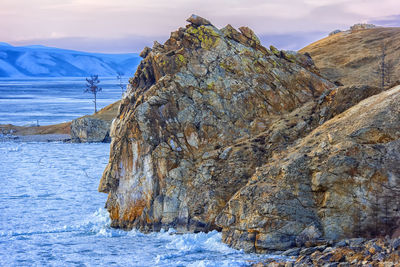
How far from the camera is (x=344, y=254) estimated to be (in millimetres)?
17578

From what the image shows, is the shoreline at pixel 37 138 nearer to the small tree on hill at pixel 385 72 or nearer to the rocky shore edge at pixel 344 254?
the small tree on hill at pixel 385 72

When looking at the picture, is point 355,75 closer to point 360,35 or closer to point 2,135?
point 360,35

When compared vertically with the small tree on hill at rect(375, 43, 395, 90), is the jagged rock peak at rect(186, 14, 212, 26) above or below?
above

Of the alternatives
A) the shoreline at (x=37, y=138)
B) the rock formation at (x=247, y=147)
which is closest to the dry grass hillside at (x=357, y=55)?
the rock formation at (x=247, y=147)

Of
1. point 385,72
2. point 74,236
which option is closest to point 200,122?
point 74,236

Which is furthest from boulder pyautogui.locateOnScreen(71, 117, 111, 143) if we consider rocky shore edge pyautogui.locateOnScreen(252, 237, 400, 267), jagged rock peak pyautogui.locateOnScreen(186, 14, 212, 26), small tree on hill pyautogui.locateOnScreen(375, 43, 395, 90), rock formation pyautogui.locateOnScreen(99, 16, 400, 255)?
rocky shore edge pyautogui.locateOnScreen(252, 237, 400, 267)

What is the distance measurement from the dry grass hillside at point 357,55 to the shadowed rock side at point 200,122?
19.1 meters

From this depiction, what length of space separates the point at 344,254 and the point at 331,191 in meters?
3.18

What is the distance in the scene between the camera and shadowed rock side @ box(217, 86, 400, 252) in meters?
19.5

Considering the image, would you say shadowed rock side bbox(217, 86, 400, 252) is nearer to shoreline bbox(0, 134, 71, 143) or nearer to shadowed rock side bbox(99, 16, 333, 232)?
shadowed rock side bbox(99, 16, 333, 232)

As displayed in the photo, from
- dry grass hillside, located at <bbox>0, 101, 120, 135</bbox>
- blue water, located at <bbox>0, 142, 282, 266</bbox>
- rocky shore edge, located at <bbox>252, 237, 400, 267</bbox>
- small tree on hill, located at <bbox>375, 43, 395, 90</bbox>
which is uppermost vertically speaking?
small tree on hill, located at <bbox>375, 43, 395, 90</bbox>

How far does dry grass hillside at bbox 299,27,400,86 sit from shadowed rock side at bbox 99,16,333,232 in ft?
62.6

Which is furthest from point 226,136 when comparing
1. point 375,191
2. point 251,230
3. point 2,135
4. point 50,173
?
point 2,135

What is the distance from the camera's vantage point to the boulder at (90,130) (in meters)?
69.0
